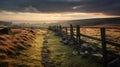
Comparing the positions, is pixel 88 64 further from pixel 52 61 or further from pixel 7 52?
pixel 7 52

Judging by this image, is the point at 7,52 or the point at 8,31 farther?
the point at 8,31

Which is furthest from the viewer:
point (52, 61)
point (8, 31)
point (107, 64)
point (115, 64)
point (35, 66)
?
point (8, 31)

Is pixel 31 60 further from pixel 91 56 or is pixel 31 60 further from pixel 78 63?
pixel 91 56

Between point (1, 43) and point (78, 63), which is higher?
point (1, 43)

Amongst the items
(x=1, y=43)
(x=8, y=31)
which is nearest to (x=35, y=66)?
(x=1, y=43)

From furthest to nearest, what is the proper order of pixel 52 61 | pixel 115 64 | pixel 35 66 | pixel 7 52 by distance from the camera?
pixel 7 52 → pixel 52 61 → pixel 35 66 → pixel 115 64

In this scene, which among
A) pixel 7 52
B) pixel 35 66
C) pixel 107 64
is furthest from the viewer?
pixel 7 52

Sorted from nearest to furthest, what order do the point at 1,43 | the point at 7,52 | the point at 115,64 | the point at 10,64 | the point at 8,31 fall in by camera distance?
the point at 115,64
the point at 10,64
the point at 7,52
the point at 1,43
the point at 8,31

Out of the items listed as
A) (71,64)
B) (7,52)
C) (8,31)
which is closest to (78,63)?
(71,64)

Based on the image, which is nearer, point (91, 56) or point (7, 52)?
point (91, 56)
